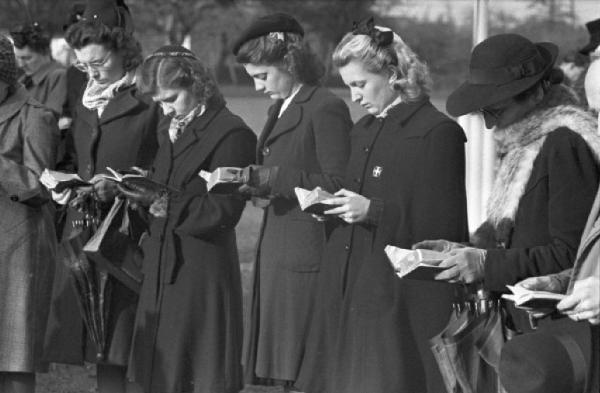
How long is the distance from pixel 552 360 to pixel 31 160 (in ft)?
10.1

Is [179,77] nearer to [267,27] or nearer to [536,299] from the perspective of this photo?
[267,27]

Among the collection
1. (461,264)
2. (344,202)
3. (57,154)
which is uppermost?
(57,154)

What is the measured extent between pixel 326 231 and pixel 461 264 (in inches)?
49.8

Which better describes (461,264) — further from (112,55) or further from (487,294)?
(112,55)

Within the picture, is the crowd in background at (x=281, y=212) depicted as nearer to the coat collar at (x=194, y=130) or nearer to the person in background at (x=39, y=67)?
the coat collar at (x=194, y=130)

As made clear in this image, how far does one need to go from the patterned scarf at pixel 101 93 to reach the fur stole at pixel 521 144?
2386 mm

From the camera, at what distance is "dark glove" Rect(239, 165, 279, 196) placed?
A: 18.8 ft

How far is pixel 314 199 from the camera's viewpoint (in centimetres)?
520

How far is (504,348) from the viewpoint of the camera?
13.7 feet

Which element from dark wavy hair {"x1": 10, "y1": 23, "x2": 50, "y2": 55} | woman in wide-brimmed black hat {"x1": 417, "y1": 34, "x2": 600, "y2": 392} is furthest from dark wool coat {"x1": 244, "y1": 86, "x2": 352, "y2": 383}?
dark wavy hair {"x1": 10, "y1": 23, "x2": 50, "y2": 55}

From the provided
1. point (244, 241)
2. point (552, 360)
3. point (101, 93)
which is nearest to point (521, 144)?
point (552, 360)

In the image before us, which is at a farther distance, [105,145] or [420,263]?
[105,145]

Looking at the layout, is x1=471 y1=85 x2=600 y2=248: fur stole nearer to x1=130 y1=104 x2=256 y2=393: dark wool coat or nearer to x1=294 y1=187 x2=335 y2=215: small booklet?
x1=294 y1=187 x2=335 y2=215: small booklet

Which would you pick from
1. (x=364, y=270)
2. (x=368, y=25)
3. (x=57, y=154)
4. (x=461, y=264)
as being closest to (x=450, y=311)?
(x=364, y=270)
